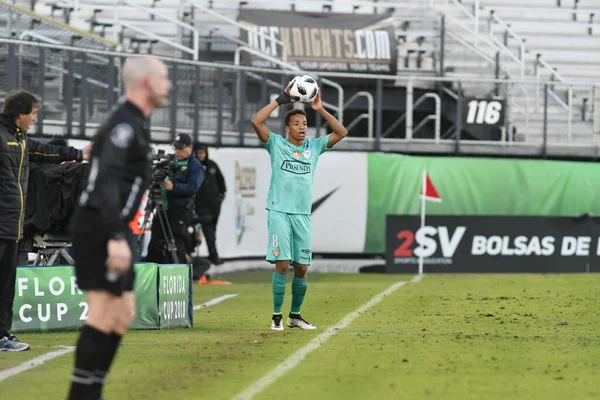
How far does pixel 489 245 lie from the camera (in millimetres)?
22875

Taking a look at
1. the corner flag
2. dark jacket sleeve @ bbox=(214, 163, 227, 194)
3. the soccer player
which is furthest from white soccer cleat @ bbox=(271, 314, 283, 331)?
the corner flag

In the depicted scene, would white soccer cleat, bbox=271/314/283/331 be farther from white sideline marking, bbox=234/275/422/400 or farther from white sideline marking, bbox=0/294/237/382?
white sideline marking, bbox=0/294/237/382

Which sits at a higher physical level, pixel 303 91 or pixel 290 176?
pixel 303 91

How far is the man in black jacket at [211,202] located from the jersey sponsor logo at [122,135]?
13.0 meters

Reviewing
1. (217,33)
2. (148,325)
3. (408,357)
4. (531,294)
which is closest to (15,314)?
(148,325)

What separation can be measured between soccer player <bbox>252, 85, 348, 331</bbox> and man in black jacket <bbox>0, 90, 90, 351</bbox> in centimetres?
225

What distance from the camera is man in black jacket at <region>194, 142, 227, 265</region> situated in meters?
19.5

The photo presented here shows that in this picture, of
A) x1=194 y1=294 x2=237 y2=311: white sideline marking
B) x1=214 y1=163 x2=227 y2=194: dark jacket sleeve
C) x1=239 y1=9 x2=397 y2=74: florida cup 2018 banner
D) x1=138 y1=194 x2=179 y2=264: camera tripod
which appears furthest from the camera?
x1=239 y1=9 x2=397 y2=74: florida cup 2018 banner

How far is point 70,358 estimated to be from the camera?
8906mm

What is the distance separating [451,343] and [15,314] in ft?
12.9

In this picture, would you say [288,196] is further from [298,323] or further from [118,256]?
[118,256]

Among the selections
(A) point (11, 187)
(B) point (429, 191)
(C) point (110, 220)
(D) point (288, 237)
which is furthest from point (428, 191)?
(C) point (110, 220)

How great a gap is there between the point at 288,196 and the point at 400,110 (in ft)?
44.7

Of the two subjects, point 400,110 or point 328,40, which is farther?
point 328,40
